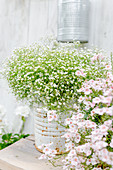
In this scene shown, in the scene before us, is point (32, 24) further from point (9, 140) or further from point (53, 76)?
point (9, 140)

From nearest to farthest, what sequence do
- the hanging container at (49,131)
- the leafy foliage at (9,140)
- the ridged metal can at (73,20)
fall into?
the hanging container at (49,131) → the ridged metal can at (73,20) → the leafy foliage at (9,140)

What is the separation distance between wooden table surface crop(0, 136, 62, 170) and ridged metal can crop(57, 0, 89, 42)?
67 cm

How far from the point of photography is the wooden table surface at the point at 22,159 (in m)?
0.91

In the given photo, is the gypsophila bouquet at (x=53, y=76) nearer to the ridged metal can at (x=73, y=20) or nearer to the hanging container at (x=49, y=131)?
the hanging container at (x=49, y=131)

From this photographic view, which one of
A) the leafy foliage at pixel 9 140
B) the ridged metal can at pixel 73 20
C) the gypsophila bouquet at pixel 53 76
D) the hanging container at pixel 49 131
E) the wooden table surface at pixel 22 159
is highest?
the ridged metal can at pixel 73 20

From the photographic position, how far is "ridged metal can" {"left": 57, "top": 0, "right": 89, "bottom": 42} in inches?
42.8

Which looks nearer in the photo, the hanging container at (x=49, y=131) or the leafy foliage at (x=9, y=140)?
the hanging container at (x=49, y=131)

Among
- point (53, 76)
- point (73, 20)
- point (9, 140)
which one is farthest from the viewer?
point (9, 140)

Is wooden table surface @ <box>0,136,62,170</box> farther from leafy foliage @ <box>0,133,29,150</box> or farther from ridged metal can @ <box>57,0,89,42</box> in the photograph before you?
ridged metal can @ <box>57,0,89,42</box>

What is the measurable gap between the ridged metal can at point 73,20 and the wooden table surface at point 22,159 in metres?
0.67

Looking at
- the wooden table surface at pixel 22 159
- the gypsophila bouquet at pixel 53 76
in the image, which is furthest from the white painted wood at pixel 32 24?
the wooden table surface at pixel 22 159

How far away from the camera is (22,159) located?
3.21 ft

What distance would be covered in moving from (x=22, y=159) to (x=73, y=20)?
807mm

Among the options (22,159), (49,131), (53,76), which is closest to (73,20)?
(53,76)
